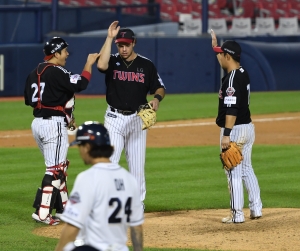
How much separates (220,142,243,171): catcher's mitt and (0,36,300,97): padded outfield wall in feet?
51.7

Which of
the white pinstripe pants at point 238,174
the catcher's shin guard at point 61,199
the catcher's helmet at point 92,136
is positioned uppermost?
the catcher's helmet at point 92,136

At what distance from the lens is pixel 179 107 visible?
20312mm

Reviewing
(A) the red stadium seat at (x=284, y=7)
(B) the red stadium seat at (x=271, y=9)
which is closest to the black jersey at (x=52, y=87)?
(B) the red stadium seat at (x=271, y=9)

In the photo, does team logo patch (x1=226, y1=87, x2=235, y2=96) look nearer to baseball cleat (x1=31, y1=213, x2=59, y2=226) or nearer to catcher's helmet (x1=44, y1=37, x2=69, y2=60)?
catcher's helmet (x1=44, y1=37, x2=69, y2=60)

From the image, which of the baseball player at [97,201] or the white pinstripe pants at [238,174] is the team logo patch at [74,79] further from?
the baseball player at [97,201]

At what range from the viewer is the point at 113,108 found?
7777 millimetres

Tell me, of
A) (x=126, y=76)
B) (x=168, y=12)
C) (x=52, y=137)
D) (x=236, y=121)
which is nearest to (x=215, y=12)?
(x=168, y=12)

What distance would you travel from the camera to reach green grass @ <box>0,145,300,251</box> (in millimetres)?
7840

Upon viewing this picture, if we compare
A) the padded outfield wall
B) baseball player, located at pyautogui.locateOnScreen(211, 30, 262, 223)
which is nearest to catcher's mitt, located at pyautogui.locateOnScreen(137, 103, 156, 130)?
baseball player, located at pyautogui.locateOnScreen(211, 30, 262, 223)

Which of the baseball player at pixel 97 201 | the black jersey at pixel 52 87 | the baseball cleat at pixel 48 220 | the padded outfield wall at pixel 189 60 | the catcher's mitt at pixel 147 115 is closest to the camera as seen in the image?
the baseball player at pixel 97 201

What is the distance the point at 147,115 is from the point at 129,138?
1.17ft

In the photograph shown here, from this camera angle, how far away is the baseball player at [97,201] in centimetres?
414

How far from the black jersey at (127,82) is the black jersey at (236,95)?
0.82 meters

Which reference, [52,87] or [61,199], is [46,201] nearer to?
[61,199]
